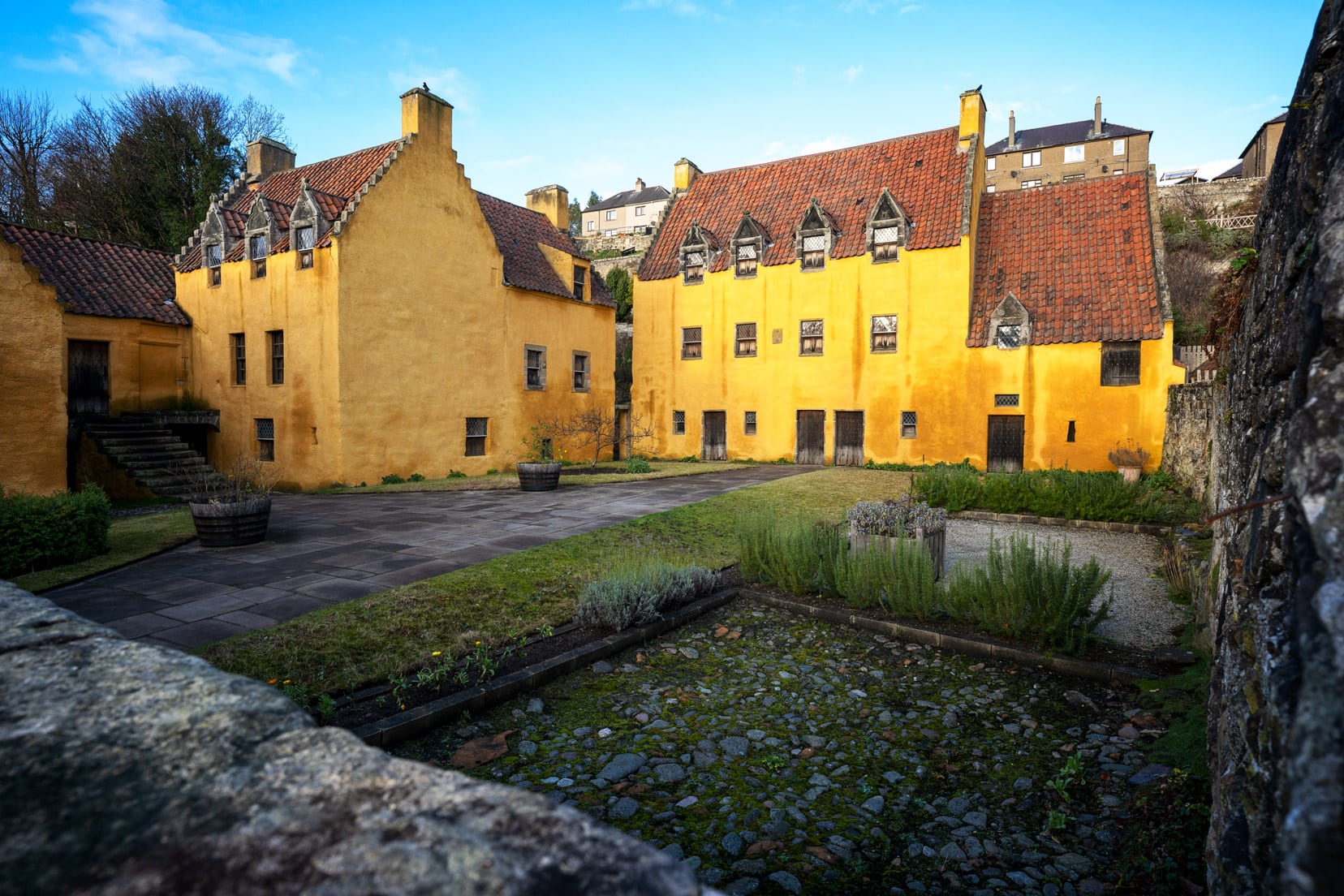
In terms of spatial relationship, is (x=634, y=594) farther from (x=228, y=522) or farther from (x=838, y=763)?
(x=228, y=522)

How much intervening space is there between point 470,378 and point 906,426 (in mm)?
14161

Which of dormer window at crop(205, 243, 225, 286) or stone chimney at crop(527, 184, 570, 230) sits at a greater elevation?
stone chimney at crop(527, 184, 570, 230)

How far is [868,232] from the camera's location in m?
22.9

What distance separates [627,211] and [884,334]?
57459 millimetres

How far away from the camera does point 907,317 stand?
22.3m

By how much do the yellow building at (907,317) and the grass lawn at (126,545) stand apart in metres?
17.5

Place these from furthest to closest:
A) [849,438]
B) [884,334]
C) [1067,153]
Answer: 1. [1067,153]
2. [849,438]
3. [884,334]

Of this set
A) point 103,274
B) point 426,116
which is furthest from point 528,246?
point 103,274

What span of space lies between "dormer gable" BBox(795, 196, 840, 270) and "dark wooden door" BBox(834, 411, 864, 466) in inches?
210

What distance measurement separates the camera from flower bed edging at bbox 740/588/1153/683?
17.3 ft

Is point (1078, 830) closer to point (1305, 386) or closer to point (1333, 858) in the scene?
point (1305, 386)

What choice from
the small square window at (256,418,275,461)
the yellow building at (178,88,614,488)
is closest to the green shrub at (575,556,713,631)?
the yellow building at (178,88,614,488)

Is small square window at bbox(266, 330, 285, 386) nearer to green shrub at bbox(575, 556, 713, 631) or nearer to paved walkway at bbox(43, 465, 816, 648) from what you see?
paved walkway at bbox(43, 465, 816, 648)

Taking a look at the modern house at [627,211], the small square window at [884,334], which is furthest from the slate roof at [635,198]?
the small square window at [884,334]
